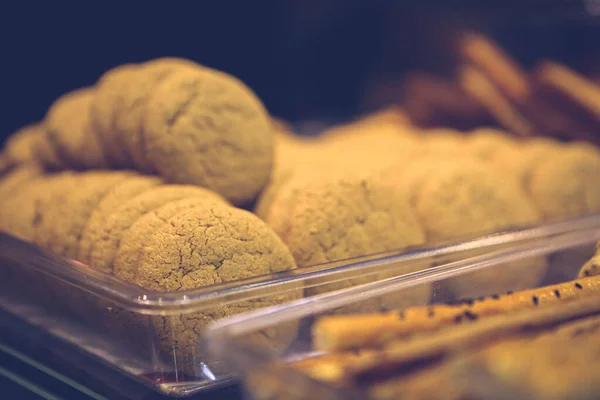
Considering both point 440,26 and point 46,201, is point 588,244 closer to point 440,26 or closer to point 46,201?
point 46,201

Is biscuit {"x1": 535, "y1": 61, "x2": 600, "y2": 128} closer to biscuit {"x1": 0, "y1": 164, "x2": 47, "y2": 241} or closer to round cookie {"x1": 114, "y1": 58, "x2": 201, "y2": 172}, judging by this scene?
round cookie {"x1": 114, "y1": 58, "x2": 201, "y2": 172}

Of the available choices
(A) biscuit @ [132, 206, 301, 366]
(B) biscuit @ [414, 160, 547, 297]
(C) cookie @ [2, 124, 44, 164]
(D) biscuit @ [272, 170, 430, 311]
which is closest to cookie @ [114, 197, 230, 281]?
(A) biscuit @ [132, 206, 301, 366]

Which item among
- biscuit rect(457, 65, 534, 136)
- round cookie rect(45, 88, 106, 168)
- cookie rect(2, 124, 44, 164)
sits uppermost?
biscuit rect(457, 65, 534, 136)

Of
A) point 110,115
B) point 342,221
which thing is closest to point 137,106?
point 110,115

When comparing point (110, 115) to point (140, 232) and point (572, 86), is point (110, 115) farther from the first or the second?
point (572, 86)

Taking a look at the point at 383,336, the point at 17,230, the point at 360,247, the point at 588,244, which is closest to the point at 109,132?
the point at 17,230

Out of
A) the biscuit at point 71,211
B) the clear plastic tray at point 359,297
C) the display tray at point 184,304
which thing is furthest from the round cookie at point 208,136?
the clear plastic tray at point 359,297
